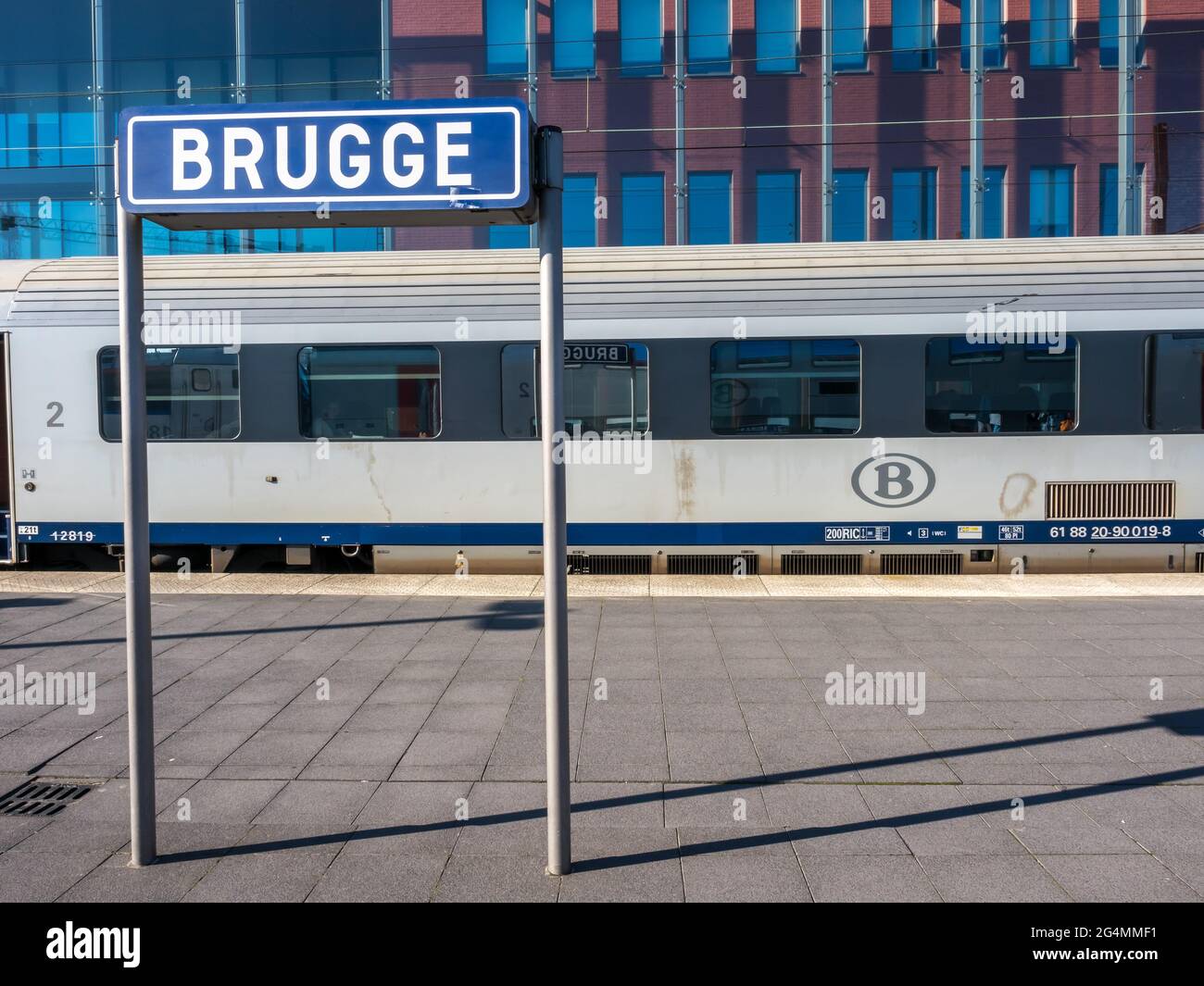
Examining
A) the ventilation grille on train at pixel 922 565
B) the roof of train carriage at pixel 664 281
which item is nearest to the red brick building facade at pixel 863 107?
the roof of train carriage at pixel 664 281

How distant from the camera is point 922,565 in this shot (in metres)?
11.1

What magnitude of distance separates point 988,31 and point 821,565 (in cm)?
1880

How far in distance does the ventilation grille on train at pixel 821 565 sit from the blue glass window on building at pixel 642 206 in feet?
50.0

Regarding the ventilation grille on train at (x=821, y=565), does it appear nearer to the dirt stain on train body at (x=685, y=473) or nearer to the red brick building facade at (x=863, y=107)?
the dirt stain on train body at (x=685, y=473)

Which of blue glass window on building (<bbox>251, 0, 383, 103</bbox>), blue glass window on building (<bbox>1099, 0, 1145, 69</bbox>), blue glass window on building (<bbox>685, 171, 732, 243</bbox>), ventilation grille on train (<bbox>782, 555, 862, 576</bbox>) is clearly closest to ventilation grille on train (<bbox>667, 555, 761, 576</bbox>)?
ventilation grille on train (<bbox>782, 555, 862, 576</bbox>)

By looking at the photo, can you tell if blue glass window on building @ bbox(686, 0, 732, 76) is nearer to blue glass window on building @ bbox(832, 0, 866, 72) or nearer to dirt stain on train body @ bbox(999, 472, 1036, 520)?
blue glass window on building @ bbox(832, 0, 866, 72)

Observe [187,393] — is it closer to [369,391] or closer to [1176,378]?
[369,391]

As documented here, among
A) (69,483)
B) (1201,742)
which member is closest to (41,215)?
(69,483)

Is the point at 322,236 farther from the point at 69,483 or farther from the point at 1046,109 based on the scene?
the point at 1046,109

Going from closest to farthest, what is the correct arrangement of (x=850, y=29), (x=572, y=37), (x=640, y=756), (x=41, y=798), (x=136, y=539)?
(x=136, y=539)
(x=41, y=798)
(x=640, y=756)
(x=850, y=29)
(x=572, y=37)

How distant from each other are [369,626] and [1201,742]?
6.25m

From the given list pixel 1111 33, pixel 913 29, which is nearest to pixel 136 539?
pixel 913 29

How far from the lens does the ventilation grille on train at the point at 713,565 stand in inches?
439

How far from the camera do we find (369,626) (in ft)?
29.6
